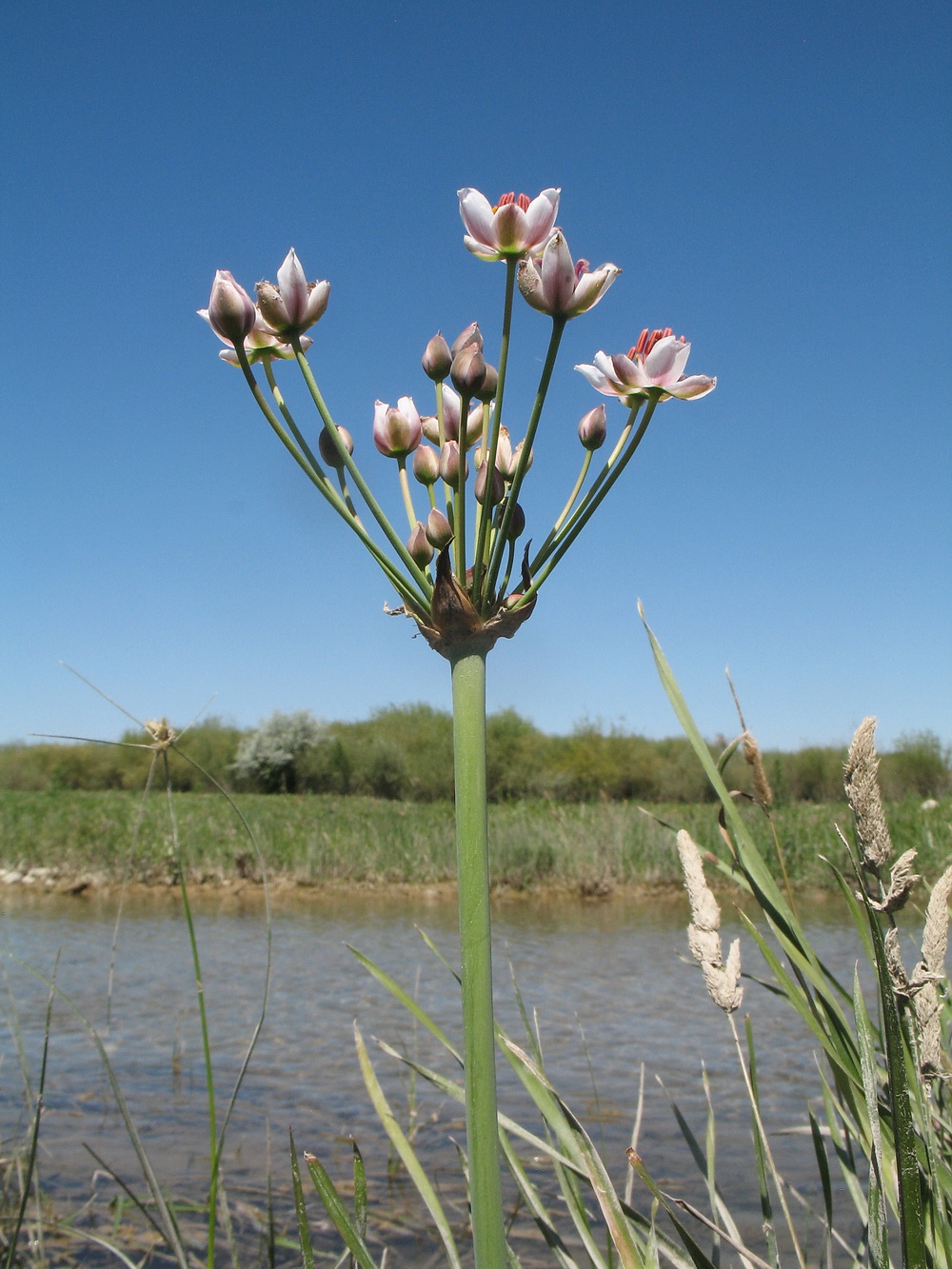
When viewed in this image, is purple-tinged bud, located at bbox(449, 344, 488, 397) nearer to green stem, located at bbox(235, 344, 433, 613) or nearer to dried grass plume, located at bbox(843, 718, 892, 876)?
green stem, located at bbox(235, 344, 433, 613)

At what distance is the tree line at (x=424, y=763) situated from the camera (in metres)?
29.4

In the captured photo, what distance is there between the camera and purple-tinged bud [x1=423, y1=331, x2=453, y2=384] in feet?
3.32

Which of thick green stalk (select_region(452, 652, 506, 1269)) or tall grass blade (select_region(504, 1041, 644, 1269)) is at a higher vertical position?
thick green stalk (select_region(452, 652, 506, 1269))

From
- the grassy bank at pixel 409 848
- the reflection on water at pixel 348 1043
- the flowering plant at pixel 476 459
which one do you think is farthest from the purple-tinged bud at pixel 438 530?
the grassy bank at pixel 409 848

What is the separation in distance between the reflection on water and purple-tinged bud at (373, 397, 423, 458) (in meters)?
1.10

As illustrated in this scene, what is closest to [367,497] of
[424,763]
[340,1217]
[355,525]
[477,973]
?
[355,525]

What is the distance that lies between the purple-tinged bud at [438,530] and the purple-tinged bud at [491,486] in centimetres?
4

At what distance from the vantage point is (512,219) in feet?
3.15

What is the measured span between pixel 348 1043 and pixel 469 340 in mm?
5070

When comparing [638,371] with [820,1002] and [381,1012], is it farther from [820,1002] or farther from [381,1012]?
[381,1012]

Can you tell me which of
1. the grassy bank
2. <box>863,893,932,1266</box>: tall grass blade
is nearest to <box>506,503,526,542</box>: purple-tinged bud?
<box>863,893,932,1266</box>: tall grass blade

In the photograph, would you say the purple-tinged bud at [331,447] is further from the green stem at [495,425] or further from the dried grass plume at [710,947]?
the dried grass plume at [710,947]

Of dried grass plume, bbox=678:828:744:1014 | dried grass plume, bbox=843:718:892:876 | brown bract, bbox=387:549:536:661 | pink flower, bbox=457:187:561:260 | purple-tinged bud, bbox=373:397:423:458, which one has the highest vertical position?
pink flower, bbox=457:187:561:260

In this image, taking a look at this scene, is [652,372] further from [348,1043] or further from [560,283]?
[348,1043]
